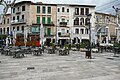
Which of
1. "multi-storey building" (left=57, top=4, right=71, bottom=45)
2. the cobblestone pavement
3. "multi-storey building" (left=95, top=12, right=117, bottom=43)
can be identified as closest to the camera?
the cobblestone pavement

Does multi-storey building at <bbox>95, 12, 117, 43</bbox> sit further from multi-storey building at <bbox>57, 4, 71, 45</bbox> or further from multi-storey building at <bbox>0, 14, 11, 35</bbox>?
multi-storey building at <bbox>0, 14, 11, 35</bbox>

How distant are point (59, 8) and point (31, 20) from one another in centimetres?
744

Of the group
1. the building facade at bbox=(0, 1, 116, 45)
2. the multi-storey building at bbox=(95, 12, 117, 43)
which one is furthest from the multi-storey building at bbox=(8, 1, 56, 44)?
the multi-storey building at bbox=(95, 12, 117, 43)

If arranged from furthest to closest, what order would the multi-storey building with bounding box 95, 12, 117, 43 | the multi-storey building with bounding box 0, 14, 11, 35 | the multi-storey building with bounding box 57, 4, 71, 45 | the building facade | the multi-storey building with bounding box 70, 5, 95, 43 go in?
the multi-storey building with bounding box 0, 14, 11, 35 < the multi-storey building with bounding box 95, 12, 117, 43 < the multi-storey building with bounding box 70, 5, 95, 43 < the multi-storey building with bounding box 57, 4, 71, 45 < the building facade

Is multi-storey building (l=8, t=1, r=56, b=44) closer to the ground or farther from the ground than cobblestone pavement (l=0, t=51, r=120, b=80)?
farther from the ground

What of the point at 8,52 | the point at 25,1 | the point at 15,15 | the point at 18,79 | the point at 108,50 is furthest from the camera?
the point at 15,15

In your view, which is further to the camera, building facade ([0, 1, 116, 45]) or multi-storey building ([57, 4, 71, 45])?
multi-storey building ([57, 4, 71, 45])

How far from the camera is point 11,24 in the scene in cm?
5594

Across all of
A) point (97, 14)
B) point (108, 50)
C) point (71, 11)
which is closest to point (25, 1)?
point (71, 11)

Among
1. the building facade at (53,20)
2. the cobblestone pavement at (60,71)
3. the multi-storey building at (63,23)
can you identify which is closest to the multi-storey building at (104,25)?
the building facade at (53,20)

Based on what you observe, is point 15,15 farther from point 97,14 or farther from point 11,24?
point 97,14

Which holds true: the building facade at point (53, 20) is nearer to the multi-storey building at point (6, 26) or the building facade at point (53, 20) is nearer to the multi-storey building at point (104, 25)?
the multi-storey building at point (6, 26)

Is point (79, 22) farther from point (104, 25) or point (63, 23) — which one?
point (104, 25)

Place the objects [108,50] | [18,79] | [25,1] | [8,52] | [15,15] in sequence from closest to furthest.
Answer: [18,79]
[8,52]
[108,50]
[25,1]
[15,15]
